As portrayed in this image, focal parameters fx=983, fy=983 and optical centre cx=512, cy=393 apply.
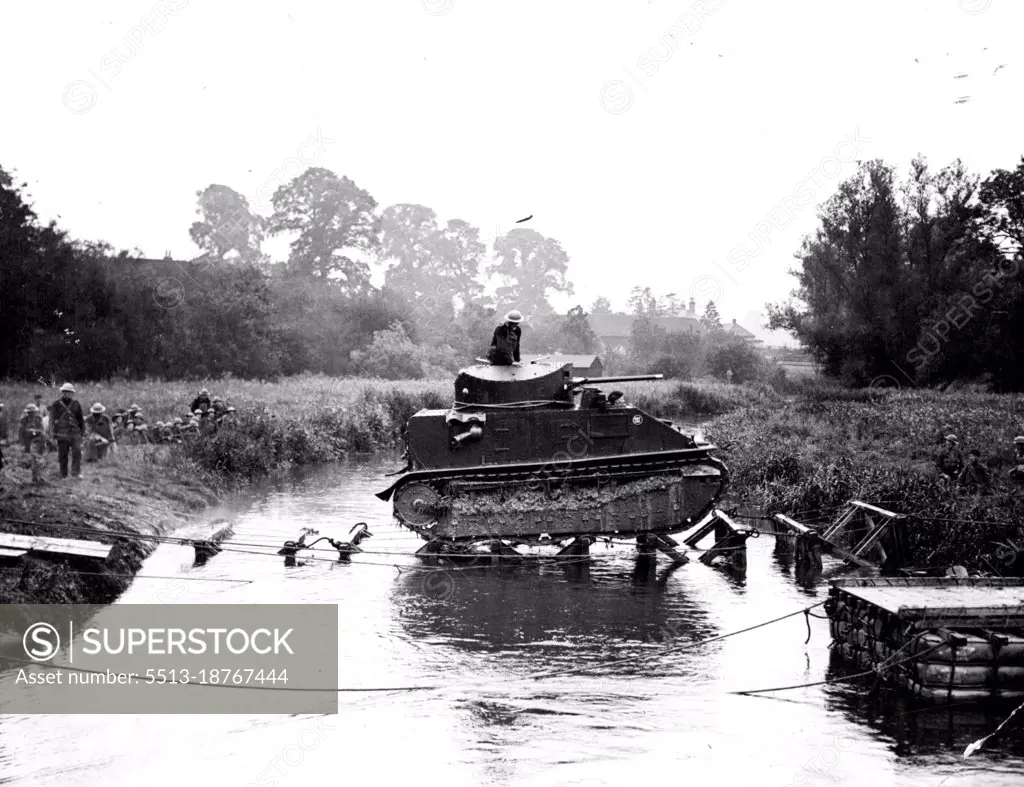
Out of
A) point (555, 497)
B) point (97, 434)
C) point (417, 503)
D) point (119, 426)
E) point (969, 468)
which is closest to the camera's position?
point (417, 503)

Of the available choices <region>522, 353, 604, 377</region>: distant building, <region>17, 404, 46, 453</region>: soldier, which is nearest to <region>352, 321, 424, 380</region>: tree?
<region>522, 353, 604, 377</region>: distant building

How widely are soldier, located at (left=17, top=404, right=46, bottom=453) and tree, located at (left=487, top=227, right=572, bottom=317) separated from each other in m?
66.7

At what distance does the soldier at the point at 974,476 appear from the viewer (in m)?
16.6

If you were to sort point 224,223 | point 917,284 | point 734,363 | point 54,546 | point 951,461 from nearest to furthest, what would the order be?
point 54,546 < point 951,461 < point 917,284 < point 734,363 < point 224,223

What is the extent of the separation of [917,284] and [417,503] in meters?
32.9

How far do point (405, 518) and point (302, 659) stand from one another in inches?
165

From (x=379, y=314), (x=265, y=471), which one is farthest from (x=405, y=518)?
(x=379, y=314)

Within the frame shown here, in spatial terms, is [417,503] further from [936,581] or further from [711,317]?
[711,317]

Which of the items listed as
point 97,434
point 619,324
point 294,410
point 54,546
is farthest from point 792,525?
point 619,324

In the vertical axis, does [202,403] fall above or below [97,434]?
above

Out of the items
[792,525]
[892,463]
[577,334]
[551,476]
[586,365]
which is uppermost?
[577,334]

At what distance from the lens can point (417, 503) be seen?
1508cm

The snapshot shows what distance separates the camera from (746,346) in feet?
195

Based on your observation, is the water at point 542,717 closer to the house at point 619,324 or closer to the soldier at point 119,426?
the soldier at point 119,426
